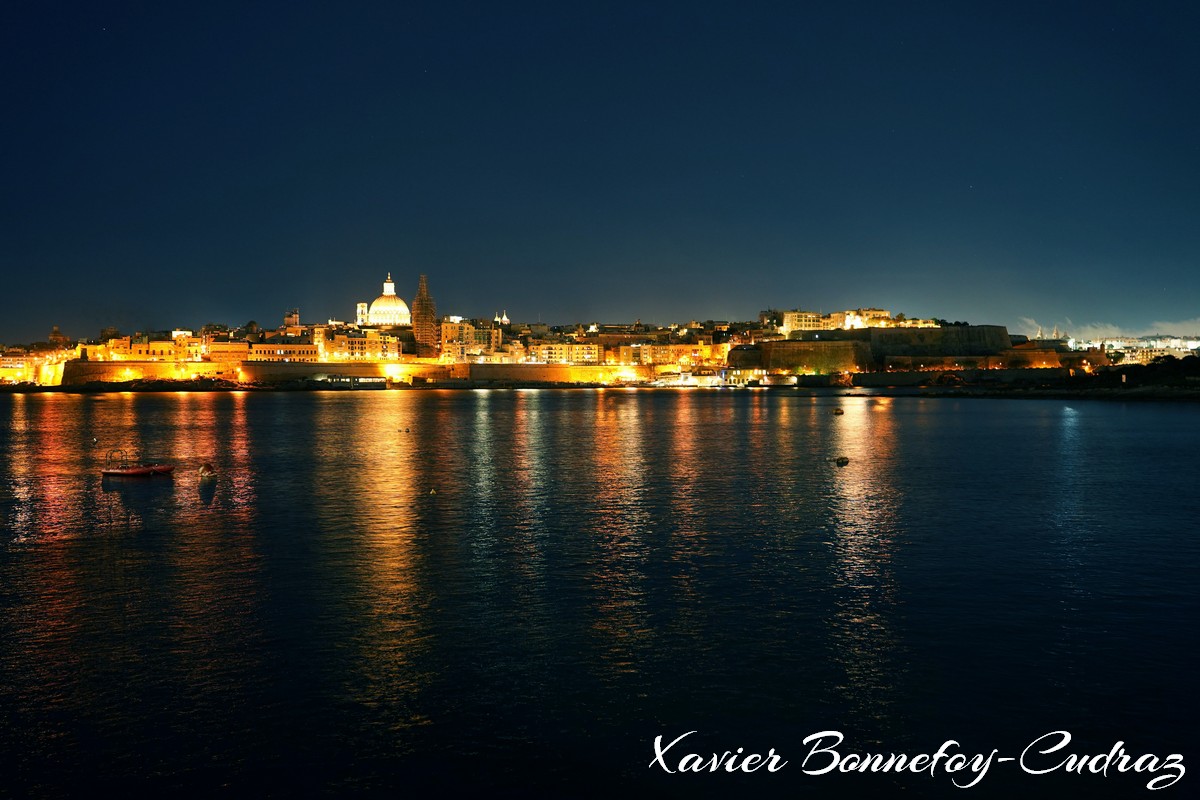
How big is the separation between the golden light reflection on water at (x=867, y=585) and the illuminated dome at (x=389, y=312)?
386 ft

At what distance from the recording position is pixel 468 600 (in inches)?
402

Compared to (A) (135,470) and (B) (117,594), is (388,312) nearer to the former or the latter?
(A) (135,470)

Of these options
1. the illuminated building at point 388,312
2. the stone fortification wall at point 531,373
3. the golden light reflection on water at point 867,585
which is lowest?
the golden light reflection on water at point 867,585

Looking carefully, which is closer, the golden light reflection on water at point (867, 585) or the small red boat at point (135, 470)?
the golden light reflection on water at point (867, 585)

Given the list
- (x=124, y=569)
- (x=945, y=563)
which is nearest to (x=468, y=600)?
(x=124, y=569)

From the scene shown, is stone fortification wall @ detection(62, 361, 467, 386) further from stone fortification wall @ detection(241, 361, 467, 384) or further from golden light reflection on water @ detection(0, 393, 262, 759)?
golden light reflection on water @ detection(0, 393, 262, 759)

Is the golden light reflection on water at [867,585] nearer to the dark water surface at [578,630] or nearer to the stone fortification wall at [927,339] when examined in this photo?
the dark water surface at [578,630]

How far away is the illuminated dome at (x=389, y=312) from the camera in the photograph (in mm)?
136125

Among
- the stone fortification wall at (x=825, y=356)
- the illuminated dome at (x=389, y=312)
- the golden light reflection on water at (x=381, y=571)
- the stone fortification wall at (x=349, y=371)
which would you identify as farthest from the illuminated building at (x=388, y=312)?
the golden light reflection on water at (x=381, y=571)

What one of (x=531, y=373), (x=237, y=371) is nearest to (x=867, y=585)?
(x=237, y=371)

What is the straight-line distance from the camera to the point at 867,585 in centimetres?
1080

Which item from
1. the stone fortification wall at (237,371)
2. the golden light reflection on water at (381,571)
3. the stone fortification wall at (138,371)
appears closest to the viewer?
the golden light reflection on water at (381,571)

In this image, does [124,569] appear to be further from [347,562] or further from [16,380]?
[16,380]

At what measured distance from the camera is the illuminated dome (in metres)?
136
